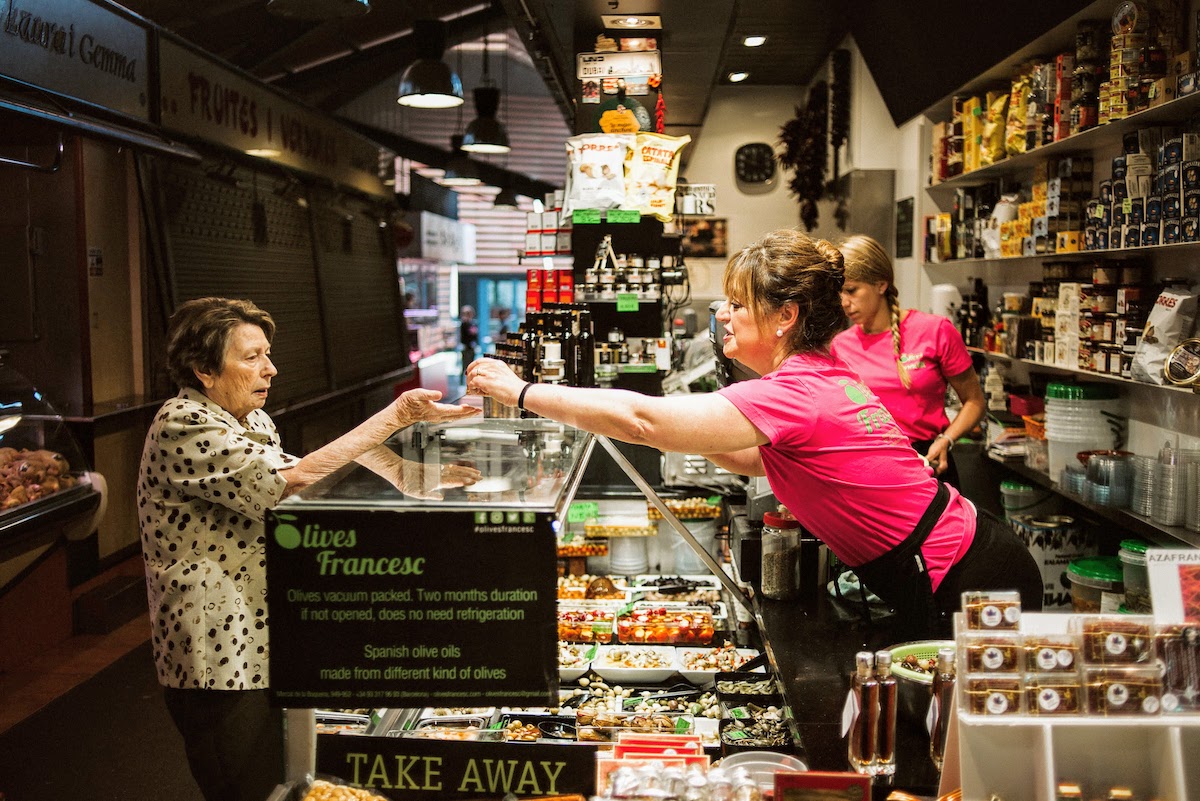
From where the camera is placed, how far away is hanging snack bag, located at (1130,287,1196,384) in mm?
3730

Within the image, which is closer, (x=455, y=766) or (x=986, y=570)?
(x=455, y=766)

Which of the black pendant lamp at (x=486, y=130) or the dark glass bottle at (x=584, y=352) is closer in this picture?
the dark glass bottle at (x=584, y=352)

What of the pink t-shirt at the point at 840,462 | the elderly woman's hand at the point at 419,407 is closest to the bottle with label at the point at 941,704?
the pink t-shirt at the point at 840,462

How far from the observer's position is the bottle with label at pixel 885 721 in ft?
6.25

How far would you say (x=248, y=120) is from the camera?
819cm

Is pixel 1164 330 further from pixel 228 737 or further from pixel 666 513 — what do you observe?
pixel 228 737

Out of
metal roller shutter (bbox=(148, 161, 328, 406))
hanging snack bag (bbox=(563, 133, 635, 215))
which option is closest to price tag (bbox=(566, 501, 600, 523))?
hanging snack bag (bbox=(563, 133, 635, 215))

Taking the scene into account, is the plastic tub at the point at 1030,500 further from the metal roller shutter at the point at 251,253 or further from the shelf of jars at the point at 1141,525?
the metal roller shutter at the point at 251,253

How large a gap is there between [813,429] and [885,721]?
0.62 meters

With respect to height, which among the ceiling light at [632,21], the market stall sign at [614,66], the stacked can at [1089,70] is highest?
the ceiling light at [632,21]

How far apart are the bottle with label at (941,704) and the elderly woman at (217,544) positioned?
1.21 meters

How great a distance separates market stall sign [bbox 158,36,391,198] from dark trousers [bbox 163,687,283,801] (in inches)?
218

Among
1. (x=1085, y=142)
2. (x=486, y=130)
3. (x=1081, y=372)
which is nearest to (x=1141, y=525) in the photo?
(x=1081, y=372)

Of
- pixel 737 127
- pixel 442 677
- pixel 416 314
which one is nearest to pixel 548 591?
pixel 442 677
